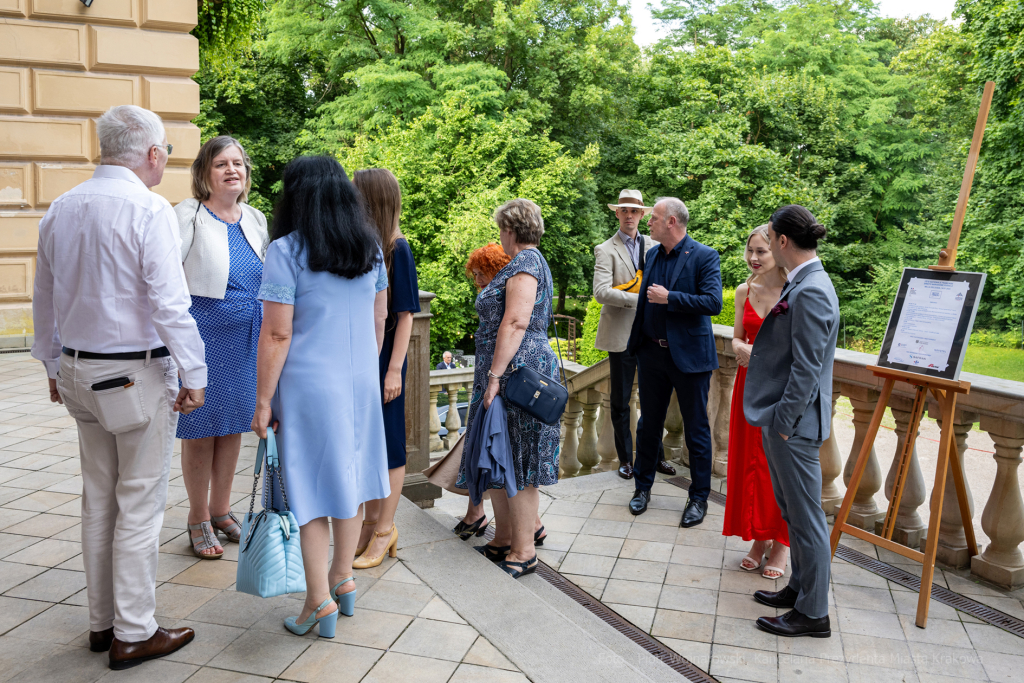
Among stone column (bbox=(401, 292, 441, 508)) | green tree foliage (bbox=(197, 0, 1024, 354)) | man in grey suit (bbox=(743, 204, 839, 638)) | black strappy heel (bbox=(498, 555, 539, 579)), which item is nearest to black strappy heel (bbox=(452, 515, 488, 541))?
black strappy heel (bbox=(498, 555, 539, 579))

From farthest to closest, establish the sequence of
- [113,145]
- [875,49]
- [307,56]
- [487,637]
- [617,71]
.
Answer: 1. [875,49]
2. [307,56]
3. [617,71]
4. [487,637]
5. [113,145]

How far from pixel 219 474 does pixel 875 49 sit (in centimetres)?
2740

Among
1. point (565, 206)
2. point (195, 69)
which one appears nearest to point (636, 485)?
point (195, 69)

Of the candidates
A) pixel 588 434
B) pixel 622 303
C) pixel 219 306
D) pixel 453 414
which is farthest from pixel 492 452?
pixel 453 414

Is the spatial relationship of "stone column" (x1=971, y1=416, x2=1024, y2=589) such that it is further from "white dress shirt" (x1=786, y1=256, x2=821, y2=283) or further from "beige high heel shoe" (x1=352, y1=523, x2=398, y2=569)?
"beige high heel shoe" (x1=352, y1=523, x2=398, y2=569)

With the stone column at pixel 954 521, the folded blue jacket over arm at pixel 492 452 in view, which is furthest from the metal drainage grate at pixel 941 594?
the folded blue jacket over arm at pixel 492 452

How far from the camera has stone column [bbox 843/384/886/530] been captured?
4168mm

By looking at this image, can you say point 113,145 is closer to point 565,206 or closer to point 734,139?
point 565,206

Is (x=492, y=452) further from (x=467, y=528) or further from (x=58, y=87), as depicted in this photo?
(x=58, y=87)

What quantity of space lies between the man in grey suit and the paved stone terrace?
225mm

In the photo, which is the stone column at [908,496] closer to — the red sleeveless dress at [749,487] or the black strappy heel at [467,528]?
the red sleeveless dress at [749,487]

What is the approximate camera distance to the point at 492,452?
347 centimetres

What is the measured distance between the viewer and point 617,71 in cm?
1998

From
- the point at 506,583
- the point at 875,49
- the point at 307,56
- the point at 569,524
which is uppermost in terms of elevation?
the point at 875,49
